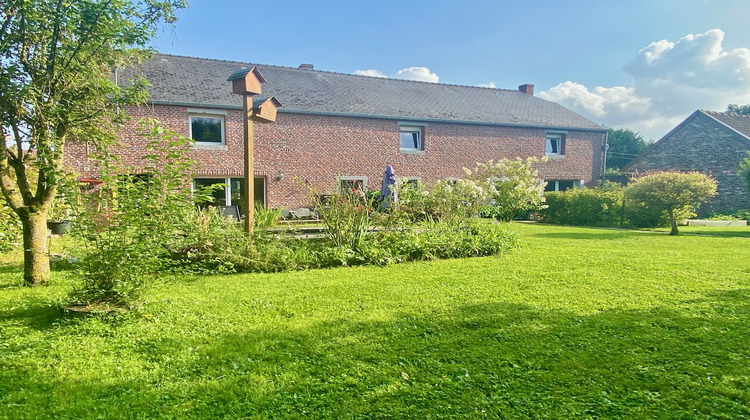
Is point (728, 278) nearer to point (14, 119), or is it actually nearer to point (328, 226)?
point (328, 226)

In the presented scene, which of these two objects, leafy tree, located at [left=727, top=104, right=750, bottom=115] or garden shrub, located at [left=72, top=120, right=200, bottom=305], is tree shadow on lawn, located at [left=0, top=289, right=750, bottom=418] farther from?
leafy tree, located at [left=727, top=104, right=750, bottom=115]

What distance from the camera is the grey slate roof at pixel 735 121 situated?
21.4 metres

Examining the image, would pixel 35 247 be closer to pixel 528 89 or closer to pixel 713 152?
pixel 528 89

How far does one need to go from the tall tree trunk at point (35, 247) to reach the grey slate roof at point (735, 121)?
27843 millimetres

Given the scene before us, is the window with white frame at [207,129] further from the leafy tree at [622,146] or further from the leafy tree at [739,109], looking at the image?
the leafy tree at [739,109]

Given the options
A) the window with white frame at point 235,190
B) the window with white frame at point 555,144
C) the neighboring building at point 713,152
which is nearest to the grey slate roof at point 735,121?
the neighboring building at point 713,152

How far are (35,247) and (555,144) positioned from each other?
74.0 ft

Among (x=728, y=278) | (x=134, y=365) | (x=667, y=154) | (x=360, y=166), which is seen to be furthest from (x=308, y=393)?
(x=667, y=154)

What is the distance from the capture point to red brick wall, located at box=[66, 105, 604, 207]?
49.2 ft

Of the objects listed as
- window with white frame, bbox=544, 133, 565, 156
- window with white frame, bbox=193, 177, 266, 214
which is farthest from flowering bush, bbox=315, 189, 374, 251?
window with white frame, bbox=544, 133, 565, 156

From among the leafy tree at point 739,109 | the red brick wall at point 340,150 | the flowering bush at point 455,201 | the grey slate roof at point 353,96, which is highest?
the leafy tree at point 739,109

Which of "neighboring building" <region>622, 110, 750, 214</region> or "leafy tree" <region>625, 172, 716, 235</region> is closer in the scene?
"leafy tree" <region>625, 172, 716, 235</region>

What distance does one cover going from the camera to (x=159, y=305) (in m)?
4.10

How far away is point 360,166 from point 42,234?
13557 millimetres
